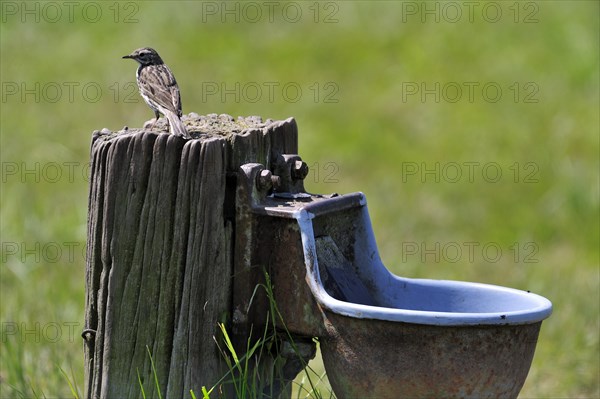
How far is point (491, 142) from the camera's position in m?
10.4

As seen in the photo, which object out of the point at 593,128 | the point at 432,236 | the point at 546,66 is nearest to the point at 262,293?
the point at 432,236

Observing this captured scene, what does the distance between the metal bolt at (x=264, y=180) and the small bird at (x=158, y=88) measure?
1.51ft

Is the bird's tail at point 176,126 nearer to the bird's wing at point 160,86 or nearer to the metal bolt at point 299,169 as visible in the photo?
the bird's wing at point 160,86

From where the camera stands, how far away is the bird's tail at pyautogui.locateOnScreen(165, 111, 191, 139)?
3.75m

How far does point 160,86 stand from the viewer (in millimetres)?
4617

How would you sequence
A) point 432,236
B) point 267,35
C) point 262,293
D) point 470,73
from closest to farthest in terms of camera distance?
point 262,293 → point 432,236 → point 470,73 → point 267,35

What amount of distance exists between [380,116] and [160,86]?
660 centimetres

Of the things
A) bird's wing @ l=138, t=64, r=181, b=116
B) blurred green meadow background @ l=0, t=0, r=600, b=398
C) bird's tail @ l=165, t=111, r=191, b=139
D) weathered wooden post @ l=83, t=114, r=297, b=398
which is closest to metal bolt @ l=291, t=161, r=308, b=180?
weathered wooden post @ l=83, t=114, r=297, b=398

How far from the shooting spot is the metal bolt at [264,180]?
12.1 feet

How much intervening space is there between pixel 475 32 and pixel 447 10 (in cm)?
57

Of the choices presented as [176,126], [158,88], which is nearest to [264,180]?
[176,126]

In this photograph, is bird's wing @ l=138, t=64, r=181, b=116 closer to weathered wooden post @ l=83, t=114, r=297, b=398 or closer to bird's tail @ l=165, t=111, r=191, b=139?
bird's tail @ l=165, t=111, r=191, b=139

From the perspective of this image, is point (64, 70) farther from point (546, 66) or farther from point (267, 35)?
point (546, 66)

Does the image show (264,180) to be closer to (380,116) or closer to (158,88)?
(158,88)
